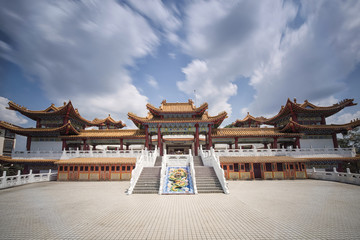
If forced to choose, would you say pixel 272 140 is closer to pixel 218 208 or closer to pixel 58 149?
pixel 218 208

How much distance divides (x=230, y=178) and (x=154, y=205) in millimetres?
10773

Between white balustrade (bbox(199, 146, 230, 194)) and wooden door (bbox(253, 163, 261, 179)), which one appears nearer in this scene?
white balustrade (bbox(199, 146, 230, 194))

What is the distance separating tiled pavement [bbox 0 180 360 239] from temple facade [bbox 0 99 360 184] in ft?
26.9

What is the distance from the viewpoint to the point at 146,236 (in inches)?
203

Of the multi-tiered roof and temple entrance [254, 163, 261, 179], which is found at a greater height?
the multi-tiered roof

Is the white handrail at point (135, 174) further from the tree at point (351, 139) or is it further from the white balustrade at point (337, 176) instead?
the tree at point (351, 139)

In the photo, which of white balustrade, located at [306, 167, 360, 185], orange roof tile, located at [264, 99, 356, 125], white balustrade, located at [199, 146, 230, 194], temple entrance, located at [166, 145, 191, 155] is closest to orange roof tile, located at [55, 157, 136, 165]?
white balustrade, located at [199, 146, 230, 194]

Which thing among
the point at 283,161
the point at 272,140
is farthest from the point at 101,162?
the point at 272,140

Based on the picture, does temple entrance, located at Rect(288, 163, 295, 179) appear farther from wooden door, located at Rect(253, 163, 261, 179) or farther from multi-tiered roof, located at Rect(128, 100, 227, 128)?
multi-tiered roof, located at Rect(128, 100, 227, 128)

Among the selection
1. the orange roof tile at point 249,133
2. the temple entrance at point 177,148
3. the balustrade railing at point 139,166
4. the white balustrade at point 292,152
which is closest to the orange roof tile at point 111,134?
the balustrade railing at point 139,166

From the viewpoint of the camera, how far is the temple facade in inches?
696

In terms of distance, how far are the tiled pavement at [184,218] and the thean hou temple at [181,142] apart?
483cm

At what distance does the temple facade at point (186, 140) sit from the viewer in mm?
17688

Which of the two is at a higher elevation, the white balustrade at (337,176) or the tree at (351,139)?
the tree at (351,139)
